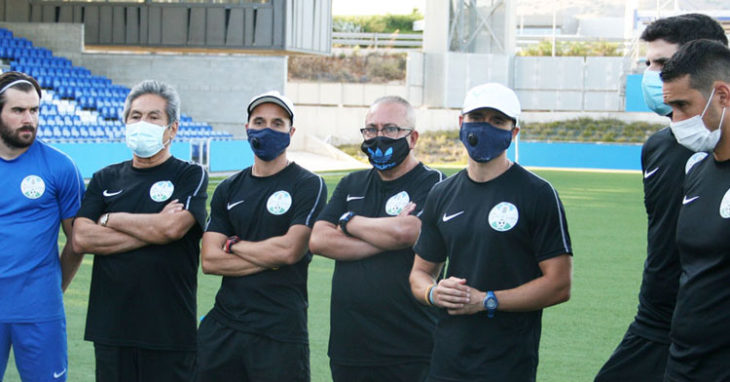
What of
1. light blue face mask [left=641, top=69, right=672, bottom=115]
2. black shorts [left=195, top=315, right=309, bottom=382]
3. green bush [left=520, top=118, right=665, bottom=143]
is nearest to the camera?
light blue face mask [left=641, top=69, right=672, bottom=115]

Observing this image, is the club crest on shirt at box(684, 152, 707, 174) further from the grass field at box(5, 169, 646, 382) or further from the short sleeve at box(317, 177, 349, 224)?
the grass field at box(5, 169, 646, 382)

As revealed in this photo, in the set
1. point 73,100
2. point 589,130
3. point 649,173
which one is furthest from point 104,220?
point 589,130

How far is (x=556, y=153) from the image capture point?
34.7 metres

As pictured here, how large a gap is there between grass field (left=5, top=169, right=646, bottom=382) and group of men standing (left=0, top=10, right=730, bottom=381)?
5.20 feet

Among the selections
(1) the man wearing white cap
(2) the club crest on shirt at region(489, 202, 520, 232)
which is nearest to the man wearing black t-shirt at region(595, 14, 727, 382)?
(1) the man wearing white cap

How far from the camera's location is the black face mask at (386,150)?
4.48m

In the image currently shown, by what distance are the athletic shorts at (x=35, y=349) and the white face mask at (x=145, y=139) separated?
0.97m

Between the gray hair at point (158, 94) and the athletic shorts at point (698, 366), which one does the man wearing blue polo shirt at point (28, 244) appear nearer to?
the gray hair at point (158, 94)

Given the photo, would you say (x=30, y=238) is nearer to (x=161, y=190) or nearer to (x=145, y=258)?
(x=145, y=258)

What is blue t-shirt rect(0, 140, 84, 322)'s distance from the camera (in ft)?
14.9

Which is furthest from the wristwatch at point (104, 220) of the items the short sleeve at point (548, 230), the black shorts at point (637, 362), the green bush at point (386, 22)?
the green bush at point (386, 22)

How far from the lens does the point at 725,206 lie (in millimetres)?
3186

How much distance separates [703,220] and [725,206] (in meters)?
0.11

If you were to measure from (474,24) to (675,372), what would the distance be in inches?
1786
